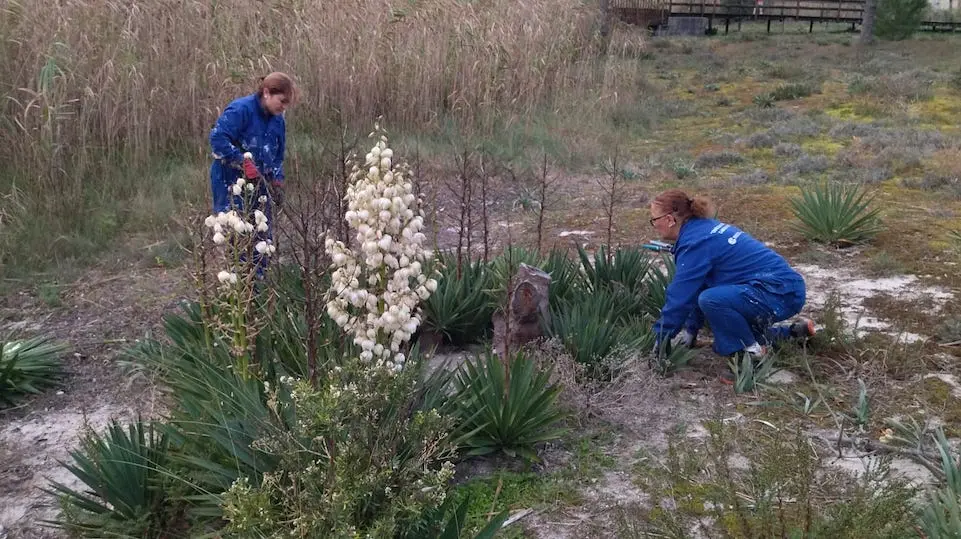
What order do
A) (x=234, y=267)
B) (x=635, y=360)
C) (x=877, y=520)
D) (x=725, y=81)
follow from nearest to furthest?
1. (x=877, y=520)
2. (x=234, y=267)
3. (x=635, y=360)
4. (x=725, y=81)

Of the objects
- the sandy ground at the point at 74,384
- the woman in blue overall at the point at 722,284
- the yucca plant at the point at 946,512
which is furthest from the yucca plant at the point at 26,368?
the yucca plant at the point at 946,512

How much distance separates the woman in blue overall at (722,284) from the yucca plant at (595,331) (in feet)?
0.50

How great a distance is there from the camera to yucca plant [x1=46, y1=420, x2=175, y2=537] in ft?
9.80

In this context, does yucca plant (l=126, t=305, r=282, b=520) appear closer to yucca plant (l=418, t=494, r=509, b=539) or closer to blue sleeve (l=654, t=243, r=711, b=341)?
yucca plant (l=418, t=494, r=509, b=539)

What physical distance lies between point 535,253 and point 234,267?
2374 millimetres

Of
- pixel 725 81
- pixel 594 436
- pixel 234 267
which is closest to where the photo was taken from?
pixel 234 267

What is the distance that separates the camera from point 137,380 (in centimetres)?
447

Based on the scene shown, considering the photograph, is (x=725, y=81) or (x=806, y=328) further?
(x=725, y=81)

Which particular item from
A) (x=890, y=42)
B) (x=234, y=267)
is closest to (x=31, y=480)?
(x=234, y=267)

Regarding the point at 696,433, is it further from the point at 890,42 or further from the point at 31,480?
the point at 890,42

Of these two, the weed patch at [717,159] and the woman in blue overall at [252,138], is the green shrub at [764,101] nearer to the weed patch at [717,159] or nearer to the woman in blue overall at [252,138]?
the weed patch at [717,159]

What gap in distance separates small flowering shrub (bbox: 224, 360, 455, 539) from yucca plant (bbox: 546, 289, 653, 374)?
5.35 feet

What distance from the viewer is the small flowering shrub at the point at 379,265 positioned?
3.01 meters

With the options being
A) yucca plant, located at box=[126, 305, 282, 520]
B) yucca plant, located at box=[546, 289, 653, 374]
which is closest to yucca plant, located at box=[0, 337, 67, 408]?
yucca plant, located at box=[126, 305, 282, 520]
